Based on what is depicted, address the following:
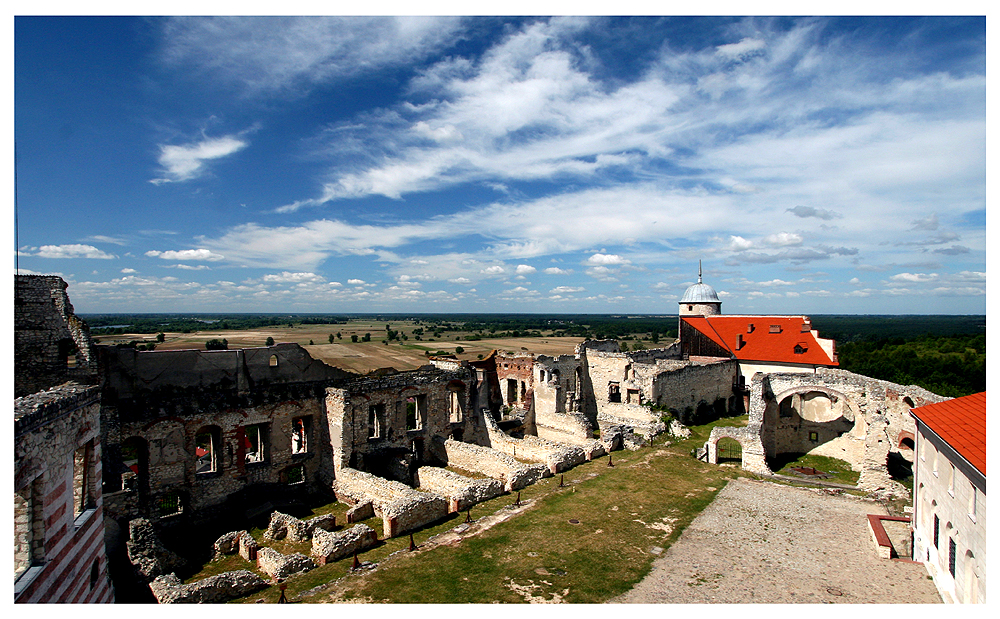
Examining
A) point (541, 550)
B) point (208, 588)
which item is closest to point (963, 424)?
point (541, 550)

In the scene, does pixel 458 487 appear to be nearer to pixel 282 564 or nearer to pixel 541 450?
pixel 541 450

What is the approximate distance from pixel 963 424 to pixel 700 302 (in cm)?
3568

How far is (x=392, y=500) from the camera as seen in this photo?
1800 centimetres

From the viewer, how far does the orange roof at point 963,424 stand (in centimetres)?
1059

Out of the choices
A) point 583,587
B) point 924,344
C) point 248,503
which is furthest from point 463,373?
point 924,344

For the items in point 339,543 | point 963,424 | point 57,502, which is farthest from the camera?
point 339,543

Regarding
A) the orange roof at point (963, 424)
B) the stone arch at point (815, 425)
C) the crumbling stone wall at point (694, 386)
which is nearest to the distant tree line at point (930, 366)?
the crumbling stone wall at point (694, 386)

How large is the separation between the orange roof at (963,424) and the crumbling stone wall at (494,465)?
42.6 feet

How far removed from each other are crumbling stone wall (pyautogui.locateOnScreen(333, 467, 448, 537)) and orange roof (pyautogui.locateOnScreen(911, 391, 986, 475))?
14.5 meters

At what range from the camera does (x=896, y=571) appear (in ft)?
43.3

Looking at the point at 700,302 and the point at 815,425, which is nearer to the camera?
the point at 815,425

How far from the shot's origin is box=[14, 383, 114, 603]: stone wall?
26.1 ft

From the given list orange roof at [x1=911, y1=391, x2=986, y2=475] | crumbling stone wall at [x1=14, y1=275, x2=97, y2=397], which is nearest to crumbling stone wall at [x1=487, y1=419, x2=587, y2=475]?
orange roof at [x1=911, y1=391, x2=986, y2=475]
